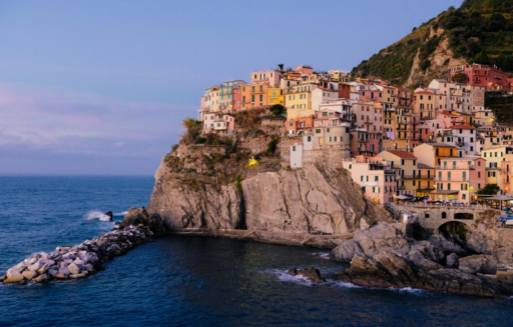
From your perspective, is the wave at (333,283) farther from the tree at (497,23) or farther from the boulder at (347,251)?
the tree at (497,23)

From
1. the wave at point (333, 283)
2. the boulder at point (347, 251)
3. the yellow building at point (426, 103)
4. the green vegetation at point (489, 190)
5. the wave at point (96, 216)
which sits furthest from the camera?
the wave at point (96, 216)

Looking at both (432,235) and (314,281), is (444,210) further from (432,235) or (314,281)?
(314,281)

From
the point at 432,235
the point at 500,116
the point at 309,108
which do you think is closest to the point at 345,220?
the point at 432,235

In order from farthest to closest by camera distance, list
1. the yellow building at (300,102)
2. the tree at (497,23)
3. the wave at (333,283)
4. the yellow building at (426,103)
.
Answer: the tree at (497,23) → the yellow building at (426,103) → the yellow building at (300,102) → the wave at (333,283)

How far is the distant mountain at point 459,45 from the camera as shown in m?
121

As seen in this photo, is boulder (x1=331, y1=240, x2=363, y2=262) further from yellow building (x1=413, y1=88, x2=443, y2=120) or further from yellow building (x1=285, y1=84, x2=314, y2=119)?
yellow building (x1=413, y1=88, x2=443, y2=120)

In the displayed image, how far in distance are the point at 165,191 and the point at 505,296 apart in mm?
49626

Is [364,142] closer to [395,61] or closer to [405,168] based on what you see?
[405,168]

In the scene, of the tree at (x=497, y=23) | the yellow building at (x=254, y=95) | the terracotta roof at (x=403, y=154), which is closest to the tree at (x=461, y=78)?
the tree at (x=497, y=23)

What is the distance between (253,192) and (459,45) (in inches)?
2737

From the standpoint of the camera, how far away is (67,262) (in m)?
55.1

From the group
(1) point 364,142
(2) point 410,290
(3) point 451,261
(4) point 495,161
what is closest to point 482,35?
(4) point 495,161

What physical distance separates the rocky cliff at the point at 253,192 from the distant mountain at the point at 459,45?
52.1m

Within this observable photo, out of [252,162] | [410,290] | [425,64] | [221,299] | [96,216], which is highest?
[425,64]
